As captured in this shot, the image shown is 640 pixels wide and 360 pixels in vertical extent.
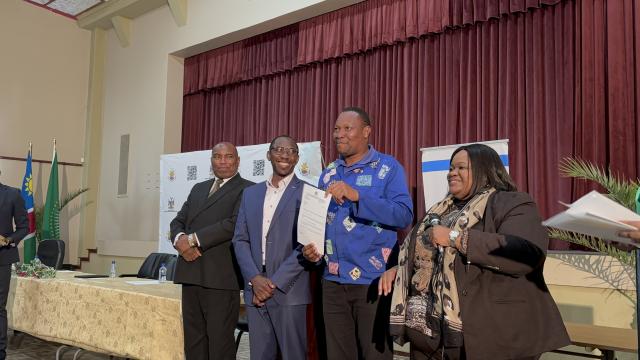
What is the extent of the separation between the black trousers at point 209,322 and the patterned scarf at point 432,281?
114 centimetres

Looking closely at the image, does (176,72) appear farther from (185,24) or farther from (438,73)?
(438,73)

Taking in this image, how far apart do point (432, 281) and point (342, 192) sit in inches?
19.0

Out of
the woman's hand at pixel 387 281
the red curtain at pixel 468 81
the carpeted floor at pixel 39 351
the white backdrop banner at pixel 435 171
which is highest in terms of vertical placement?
→ the red curtain at pixel 468 81

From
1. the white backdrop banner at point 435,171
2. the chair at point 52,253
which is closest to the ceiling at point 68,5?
the chair at point 52,253

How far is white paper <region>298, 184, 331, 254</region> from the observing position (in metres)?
2.16

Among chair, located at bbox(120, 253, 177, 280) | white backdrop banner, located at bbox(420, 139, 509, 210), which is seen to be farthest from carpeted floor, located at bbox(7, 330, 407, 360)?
white backdrop banner, located at bbox(420, 139, 509, 210)

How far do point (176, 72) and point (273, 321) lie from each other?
618 cm

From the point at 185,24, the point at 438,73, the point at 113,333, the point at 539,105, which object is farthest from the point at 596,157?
the point at 185,24

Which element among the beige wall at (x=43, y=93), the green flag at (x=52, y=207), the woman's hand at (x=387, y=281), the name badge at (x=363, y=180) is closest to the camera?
the woman's hand at (x=387, y=281)

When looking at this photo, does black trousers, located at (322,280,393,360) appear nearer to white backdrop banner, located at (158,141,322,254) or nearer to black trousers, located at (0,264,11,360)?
black trousers, located at (0,264,11,360)

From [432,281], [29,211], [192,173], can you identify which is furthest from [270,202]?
[29,211]

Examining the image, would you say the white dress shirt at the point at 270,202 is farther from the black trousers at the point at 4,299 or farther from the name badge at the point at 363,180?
the black trousers at the point at 4,299

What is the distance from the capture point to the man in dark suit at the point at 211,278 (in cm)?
276

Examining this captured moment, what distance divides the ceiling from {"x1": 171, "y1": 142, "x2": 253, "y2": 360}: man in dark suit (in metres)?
6.79
